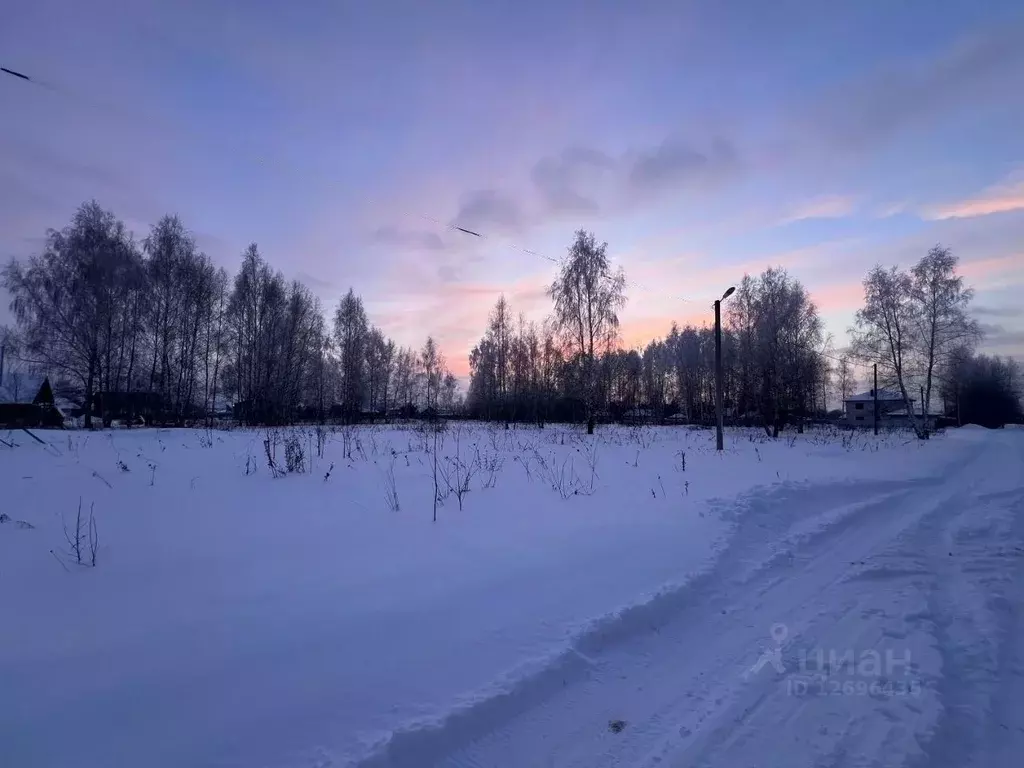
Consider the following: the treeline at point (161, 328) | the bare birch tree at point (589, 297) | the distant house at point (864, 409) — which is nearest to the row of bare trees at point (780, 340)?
the bare birch tree at point (589, 297)

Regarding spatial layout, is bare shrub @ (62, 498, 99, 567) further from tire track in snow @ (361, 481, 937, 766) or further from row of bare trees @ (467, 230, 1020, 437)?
row of bare trees @ (467, 230, 1020, 437)

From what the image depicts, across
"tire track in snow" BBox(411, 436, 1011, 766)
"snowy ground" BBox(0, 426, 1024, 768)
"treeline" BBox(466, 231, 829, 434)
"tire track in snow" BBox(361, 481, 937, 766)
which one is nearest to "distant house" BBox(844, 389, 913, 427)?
→ "treeline" BBox(466, 231, 829, 434)

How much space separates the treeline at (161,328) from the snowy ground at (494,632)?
2062 centimetres

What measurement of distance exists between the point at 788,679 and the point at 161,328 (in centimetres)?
3136

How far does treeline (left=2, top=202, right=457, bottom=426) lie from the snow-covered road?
26.6 m

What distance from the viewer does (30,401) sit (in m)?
31.2

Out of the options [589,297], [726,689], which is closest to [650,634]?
[726,689]

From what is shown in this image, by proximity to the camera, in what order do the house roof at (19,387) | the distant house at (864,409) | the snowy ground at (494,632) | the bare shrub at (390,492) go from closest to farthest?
the snowy ground at (494,632) < the bare shrub at (390,492) < the house roof at (19,387) < the distant house at (864,409)

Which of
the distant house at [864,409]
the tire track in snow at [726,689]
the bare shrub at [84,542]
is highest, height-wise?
the distant house at [864,409]

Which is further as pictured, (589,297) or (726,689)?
(589,297)

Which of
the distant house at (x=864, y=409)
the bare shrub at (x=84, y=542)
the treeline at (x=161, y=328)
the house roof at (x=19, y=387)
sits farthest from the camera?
the distant house at (x=864, y=409)

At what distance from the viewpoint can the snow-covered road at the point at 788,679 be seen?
8.61 feet

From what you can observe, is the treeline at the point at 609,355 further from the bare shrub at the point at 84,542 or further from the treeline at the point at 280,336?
the bare shrub at the point at 84,542

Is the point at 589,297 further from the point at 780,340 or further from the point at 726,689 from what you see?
the point at 726,689
